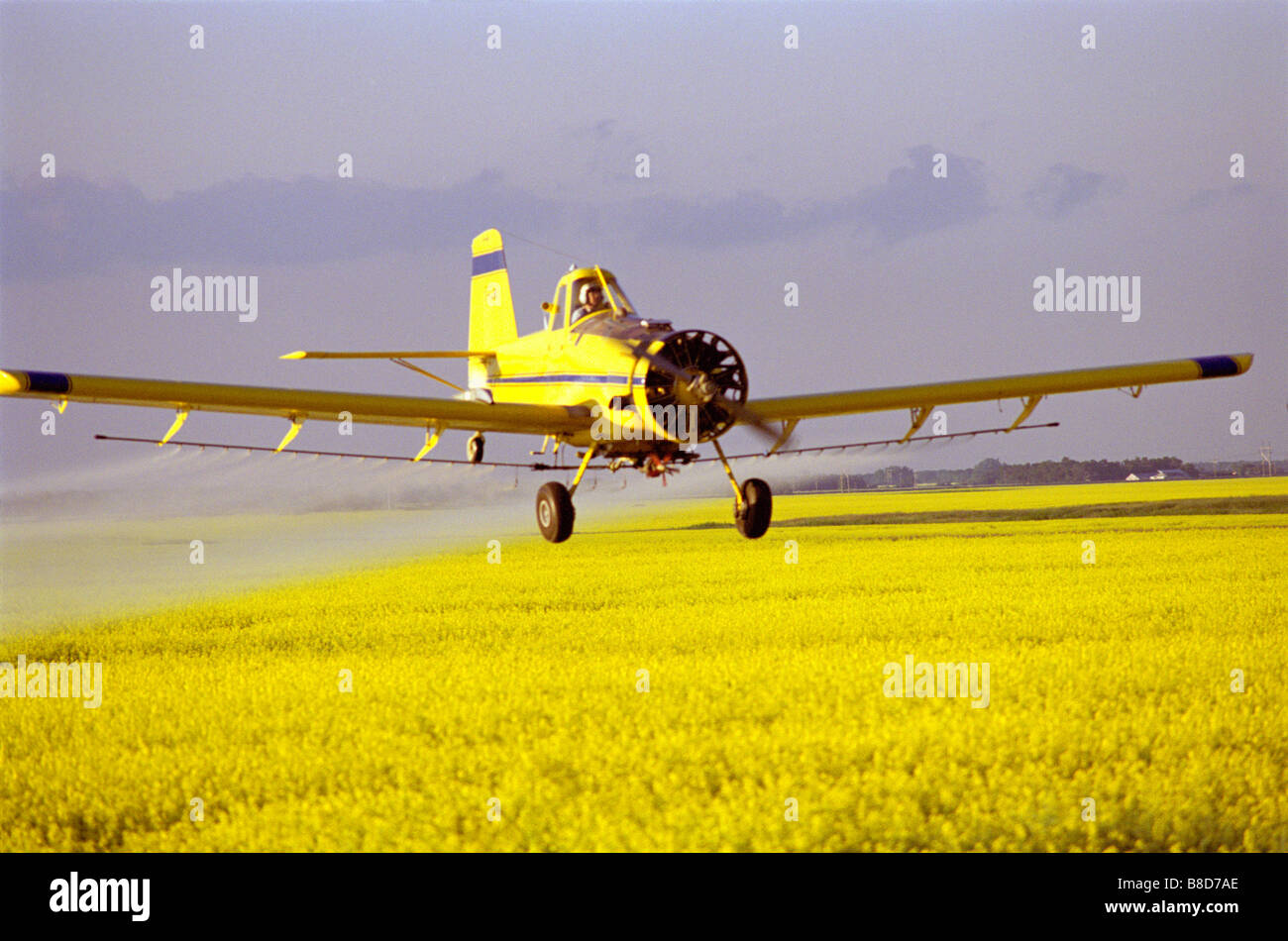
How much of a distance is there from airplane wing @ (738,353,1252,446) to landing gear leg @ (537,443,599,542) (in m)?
4.06

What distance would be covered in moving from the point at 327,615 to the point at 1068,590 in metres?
13.4

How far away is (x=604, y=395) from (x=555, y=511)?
289 cm

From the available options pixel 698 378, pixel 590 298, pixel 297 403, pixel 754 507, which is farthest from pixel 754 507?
pixel 297 403

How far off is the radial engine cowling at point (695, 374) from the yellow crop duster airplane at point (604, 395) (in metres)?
0.02

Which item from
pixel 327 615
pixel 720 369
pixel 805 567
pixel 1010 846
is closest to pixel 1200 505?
pixel 805 567

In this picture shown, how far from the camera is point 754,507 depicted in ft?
73.6

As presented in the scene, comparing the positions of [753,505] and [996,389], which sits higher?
[996,389]

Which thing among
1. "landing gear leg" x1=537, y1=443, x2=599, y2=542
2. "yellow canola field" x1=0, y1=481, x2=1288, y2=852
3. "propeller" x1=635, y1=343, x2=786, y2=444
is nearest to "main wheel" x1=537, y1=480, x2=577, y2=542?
"landing gear leg" x1=537, y1=443, x2=599, y2=542

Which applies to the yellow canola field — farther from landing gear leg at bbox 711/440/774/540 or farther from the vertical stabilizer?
the vertical stabilizer

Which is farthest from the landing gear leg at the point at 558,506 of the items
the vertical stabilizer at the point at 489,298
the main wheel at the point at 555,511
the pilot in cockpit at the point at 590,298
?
the vertical stabilizer at the point at 489,298

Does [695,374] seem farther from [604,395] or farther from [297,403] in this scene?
[297,403]

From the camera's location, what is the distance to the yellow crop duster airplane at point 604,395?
19438 millimetres

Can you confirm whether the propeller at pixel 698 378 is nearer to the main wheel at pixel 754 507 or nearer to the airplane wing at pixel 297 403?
the airplane wing at pixel 297 403

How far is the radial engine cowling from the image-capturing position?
64.2ft
